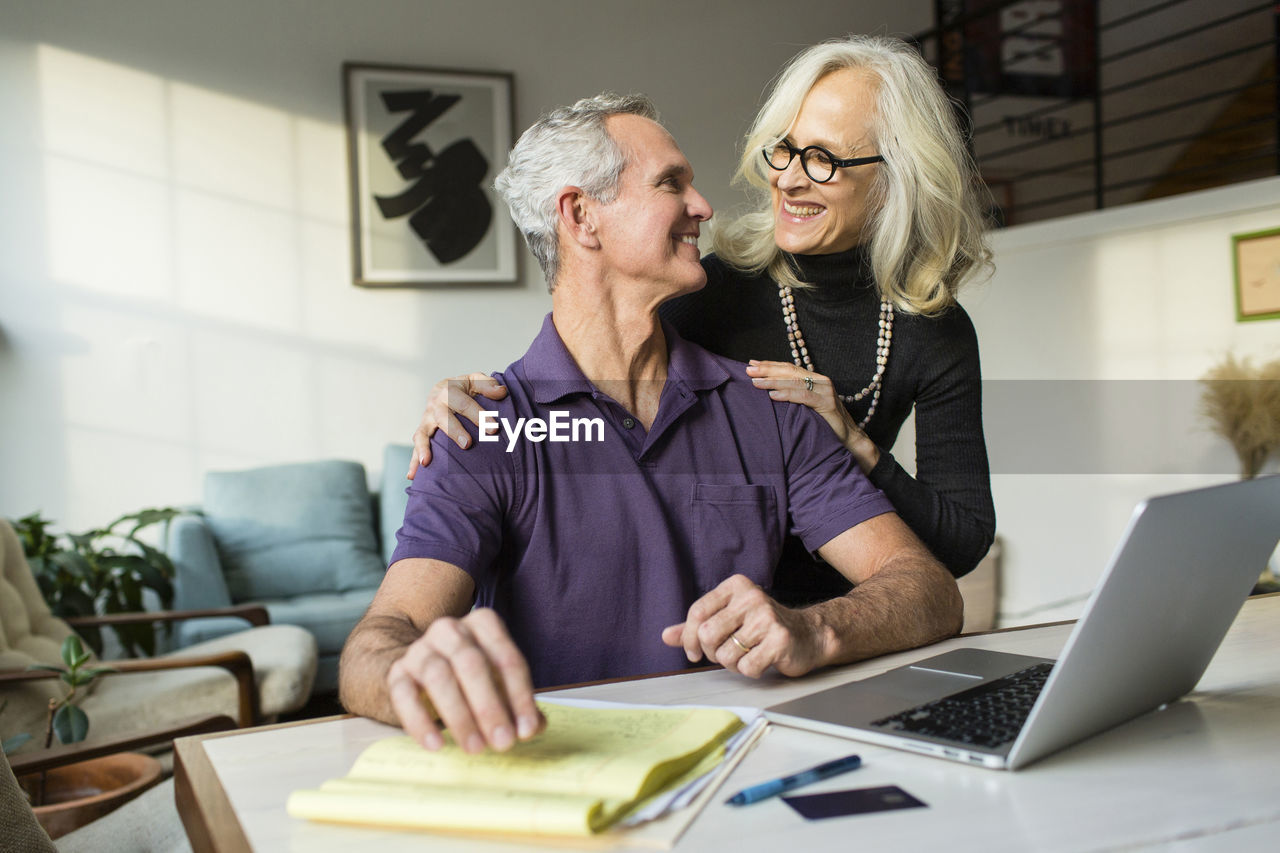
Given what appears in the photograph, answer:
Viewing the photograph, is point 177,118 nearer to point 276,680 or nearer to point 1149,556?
point 276,680

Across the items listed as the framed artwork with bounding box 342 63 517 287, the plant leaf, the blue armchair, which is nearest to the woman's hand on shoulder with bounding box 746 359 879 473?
the plant leaf

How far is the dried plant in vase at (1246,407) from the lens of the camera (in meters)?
3.45

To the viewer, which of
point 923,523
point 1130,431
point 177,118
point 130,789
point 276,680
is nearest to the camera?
point 923,523

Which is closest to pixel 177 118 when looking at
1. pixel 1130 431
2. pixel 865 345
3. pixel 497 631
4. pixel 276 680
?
pixel 276 680

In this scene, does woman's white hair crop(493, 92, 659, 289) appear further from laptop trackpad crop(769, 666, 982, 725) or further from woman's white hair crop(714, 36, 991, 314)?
laptop trackpad crop(769, 666, 982, 725)

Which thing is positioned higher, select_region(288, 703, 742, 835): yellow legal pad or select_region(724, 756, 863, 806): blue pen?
select_region(288, 703, 742, 835): yellow legal pad

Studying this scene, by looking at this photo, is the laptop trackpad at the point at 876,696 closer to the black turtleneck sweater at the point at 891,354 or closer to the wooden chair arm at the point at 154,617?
the black turtleneck sweater at the point at 891,354

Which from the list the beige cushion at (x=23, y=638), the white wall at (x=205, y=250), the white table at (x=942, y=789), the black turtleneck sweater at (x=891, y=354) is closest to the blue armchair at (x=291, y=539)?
the white wall at (x=205, y=250)

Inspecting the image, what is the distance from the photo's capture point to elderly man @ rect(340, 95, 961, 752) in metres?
1.20

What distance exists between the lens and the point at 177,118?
4.62m

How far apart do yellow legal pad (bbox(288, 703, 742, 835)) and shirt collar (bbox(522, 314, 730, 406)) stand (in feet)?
2.36

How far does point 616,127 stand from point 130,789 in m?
1.58

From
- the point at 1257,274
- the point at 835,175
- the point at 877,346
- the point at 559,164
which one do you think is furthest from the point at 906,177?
the point at 1257,274

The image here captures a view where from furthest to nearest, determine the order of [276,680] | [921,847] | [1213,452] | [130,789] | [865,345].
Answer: [1213,452], [276,680], [130,789], [865,345], [921,847]
